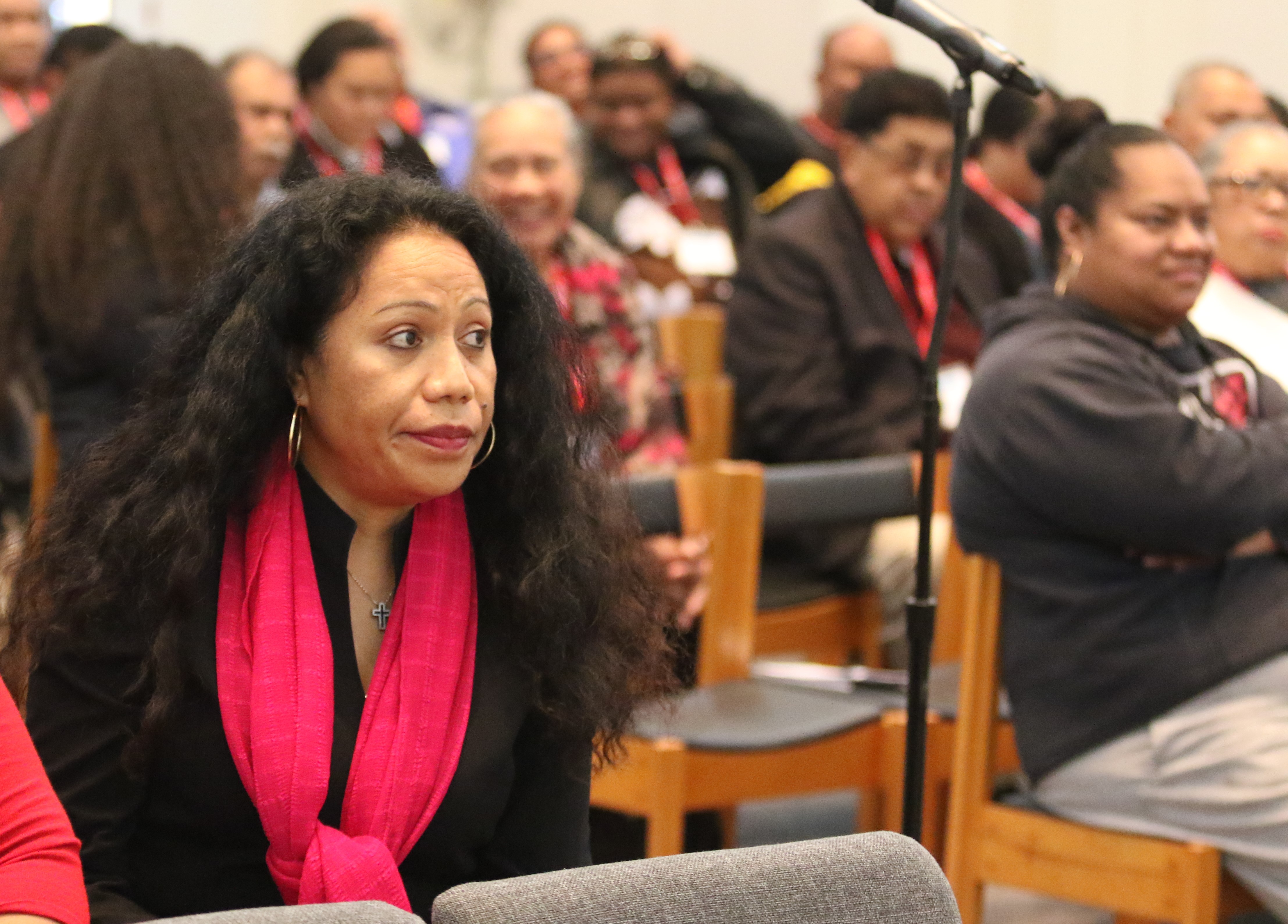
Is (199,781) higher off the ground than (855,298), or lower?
lower

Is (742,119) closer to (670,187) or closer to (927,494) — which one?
(670,187)

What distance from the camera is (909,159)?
152 inches

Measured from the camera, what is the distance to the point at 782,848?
1192mm

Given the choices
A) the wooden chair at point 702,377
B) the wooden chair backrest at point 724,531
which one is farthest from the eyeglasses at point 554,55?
the wooden chair backrest at point 724,531

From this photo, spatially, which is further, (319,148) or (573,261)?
(319,148)

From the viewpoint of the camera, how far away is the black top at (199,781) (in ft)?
4.66

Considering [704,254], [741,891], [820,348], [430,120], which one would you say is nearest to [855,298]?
[820,348]

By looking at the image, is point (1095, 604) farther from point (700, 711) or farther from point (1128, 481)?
point (700, 711)

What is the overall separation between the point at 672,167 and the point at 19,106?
1980 millimetres

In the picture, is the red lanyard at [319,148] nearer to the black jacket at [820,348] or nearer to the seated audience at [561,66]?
the black jacket at [820,348]

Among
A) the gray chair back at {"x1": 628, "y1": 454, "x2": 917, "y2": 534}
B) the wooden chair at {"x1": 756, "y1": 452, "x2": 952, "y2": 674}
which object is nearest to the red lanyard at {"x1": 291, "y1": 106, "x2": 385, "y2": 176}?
the wooden chair at {"x1": 756, "y1": 452, "x2": 952, "y2": 674}

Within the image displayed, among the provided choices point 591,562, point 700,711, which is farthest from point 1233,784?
point 591,562

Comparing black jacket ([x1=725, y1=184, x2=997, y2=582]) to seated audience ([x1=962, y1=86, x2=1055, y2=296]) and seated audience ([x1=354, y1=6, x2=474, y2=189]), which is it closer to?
seated audience ([x1=962, y1=86, x2=1055, y2=296])

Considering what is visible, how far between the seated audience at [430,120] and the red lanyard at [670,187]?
0.57 meters
